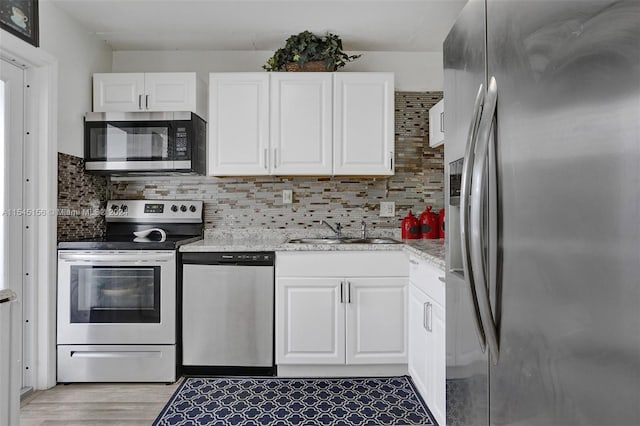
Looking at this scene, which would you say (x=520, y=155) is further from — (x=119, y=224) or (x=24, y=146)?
(x=119, y=224)

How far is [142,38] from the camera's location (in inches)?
122

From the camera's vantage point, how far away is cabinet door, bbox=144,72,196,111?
297 centimetres

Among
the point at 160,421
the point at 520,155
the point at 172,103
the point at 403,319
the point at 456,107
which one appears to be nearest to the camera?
the point at 520,155

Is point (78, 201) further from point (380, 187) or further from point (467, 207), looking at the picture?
point (467, 207)

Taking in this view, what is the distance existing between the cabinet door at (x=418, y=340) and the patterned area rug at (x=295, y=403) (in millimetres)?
138

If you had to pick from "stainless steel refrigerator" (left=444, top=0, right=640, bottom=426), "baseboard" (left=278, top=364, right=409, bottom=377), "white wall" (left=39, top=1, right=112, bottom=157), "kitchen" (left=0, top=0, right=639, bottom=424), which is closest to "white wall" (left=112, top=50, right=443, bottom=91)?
"kitchen" (left=0, top=0, right=639, bottom=424)

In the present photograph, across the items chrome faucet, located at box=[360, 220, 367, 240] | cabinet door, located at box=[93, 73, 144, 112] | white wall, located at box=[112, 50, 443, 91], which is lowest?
chrome faucet, located at box=[360, 220, 367, 240]

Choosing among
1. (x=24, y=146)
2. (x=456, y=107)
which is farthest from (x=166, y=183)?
(x=456, y=107)

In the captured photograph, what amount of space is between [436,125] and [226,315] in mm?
1934

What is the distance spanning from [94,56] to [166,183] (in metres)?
1.02

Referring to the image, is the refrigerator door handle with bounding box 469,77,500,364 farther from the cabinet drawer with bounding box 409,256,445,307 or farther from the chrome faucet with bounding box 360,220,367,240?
the chrome faucet with bounding box 360,220,367,240

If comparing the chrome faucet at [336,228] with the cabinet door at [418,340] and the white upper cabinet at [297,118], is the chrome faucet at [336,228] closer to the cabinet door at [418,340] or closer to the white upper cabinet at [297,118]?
the white upper cabinet at [297,118]

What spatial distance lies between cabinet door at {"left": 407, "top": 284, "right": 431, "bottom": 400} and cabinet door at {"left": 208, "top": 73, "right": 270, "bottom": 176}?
4.39ft

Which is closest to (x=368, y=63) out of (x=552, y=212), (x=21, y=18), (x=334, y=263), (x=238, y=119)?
(x=238, y=119)
